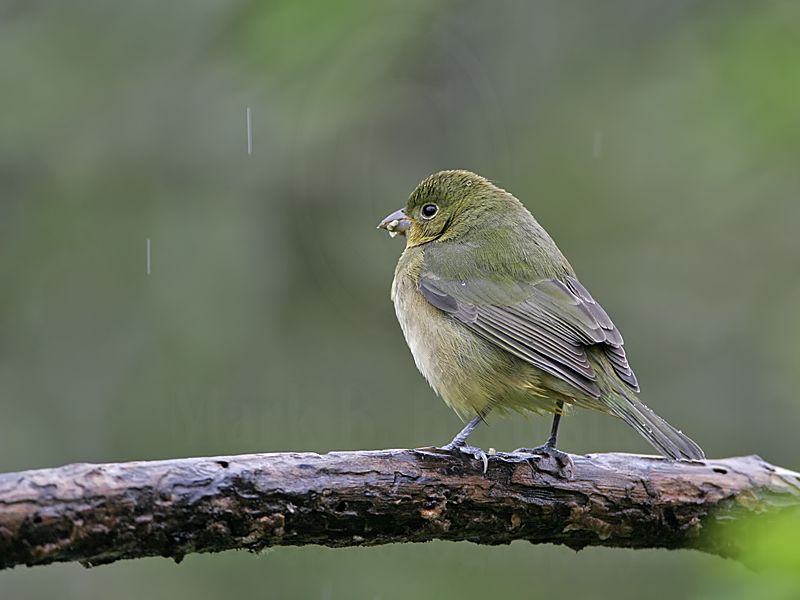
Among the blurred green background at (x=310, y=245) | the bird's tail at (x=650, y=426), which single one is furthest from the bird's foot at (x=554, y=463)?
the blurred green background at (x=310, y=245)

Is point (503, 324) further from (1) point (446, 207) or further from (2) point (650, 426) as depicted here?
(1) point (446, 207)

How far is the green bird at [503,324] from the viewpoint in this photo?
464cm

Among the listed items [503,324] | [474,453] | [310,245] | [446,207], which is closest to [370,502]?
[474,453]

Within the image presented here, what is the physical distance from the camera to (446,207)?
5898 mm

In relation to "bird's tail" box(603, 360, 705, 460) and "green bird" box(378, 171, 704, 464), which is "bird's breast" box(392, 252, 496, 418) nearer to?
"green bird" box(378, 171, 704, 464)

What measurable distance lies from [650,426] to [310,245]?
393 centimetres

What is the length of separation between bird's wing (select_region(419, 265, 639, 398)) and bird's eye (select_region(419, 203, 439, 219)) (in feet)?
1.81

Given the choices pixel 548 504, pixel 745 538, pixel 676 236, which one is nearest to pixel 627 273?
pixel 676 236

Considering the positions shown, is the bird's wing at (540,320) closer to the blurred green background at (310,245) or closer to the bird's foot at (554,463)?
the bird's foot at (554,463)

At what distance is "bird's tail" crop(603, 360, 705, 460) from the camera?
4285 millimetres

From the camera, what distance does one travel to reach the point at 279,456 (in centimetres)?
381

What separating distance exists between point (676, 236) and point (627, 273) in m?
0.54

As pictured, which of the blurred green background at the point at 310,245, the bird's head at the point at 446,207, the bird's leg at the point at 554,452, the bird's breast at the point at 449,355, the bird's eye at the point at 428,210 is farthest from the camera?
the blurred green background at the point at 310,245

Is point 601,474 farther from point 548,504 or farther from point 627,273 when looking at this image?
point 627,273
